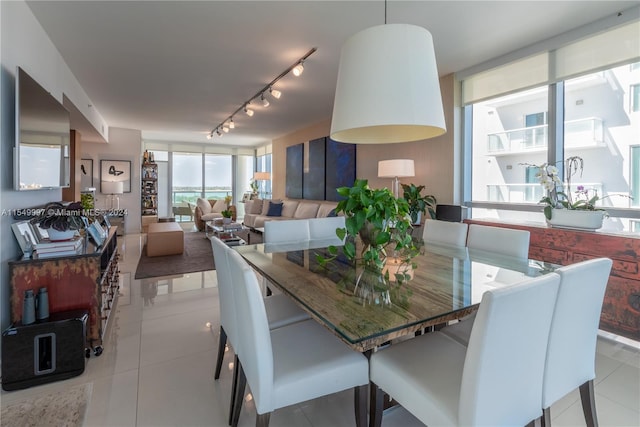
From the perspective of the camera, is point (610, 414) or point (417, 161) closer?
point (610, 414)

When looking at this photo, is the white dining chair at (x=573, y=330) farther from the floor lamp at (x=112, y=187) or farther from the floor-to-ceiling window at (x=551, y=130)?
the floor lamp at (x=112, y=187)

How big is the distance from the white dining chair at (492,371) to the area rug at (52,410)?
161cm

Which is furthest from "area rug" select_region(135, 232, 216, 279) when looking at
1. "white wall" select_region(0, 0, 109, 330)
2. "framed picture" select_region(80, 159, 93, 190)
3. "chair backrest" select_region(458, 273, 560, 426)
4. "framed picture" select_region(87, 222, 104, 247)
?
"chair backrest" select_region(458, 273, 560, 426)

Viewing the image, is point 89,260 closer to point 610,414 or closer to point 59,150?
point 59,150

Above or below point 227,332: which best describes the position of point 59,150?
above

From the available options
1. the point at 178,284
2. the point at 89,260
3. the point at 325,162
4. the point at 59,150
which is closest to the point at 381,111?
the point at 89,260

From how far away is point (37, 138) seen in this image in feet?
7.50

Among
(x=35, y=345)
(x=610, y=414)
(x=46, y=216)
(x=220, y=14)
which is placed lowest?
(x=610, y=414)

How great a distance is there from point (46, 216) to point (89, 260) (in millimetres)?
499

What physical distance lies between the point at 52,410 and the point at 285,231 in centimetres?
181

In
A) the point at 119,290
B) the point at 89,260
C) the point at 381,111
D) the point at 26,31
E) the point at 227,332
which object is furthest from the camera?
the point at 119,290

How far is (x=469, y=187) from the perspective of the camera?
3898 mm

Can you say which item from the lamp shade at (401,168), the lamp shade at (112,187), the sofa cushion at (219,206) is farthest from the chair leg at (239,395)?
the sofa cushion at (219,206)

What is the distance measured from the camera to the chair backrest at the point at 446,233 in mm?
2594
